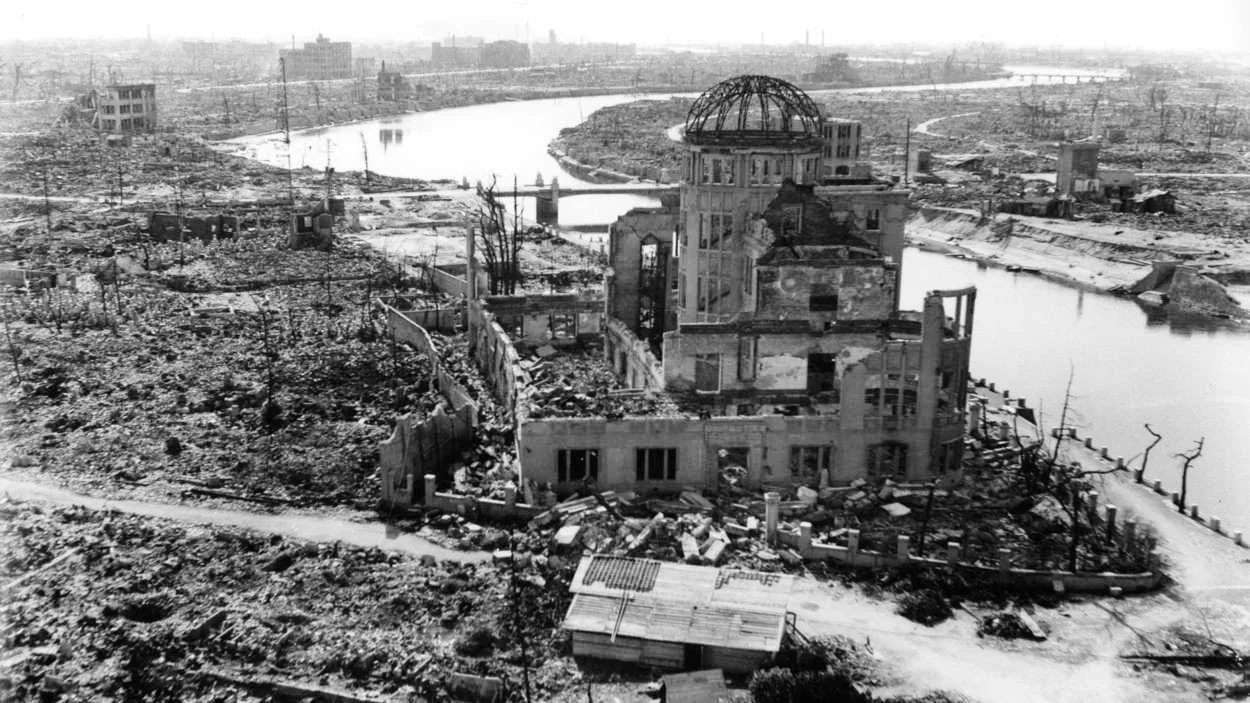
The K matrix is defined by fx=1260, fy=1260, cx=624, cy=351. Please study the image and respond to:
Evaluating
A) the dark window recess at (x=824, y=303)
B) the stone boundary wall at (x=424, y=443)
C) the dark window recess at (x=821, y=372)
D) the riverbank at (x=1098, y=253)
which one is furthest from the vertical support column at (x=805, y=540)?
the riverbank at (x=1098, y=253)

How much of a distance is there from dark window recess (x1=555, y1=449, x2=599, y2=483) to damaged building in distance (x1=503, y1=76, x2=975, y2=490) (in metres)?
0.04

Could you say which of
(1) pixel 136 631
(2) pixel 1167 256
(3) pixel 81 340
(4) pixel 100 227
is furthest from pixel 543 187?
(1) pixel 136 631

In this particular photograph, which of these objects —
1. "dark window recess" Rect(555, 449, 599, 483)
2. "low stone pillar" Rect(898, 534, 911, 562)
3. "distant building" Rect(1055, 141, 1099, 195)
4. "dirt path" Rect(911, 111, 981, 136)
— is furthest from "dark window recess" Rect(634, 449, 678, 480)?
"dirt path" Rect(911, 111, 981, 136)

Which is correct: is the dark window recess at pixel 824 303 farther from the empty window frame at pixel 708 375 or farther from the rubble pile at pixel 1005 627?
the rubble pile at pixel 1005 627

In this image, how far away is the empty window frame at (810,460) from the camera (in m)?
29.9

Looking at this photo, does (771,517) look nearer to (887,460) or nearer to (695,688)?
(887,460)

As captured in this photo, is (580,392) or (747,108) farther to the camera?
(747,108)

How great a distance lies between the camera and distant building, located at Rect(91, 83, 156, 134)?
398ft

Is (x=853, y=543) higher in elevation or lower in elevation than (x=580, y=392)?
lower

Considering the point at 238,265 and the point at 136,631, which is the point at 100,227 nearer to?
the point at 238,265

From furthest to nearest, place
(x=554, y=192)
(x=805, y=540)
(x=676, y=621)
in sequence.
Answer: (x=554, y=192) < (x=805, y=540) < (x=676, y=621)

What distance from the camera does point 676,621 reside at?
2238 centimetres

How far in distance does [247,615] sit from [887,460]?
1523 cm

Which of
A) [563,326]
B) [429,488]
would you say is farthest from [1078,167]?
[429,488]
